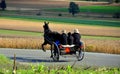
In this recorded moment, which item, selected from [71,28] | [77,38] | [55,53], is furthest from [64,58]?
[71,28]

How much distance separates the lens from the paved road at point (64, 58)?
21.4m

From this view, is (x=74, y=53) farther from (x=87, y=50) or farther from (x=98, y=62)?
(x=87, y=50)

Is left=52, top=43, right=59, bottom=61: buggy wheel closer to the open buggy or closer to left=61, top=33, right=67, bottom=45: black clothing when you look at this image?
the open buggy

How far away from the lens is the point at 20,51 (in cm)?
2591

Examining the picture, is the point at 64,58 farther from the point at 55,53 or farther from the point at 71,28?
the point at 71,28

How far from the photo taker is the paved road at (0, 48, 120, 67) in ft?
70.0

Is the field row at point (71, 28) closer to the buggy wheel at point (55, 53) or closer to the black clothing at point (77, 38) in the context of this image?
the black clothing at point (77, 38)

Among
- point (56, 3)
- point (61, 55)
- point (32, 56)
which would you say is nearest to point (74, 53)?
point (61, 55)

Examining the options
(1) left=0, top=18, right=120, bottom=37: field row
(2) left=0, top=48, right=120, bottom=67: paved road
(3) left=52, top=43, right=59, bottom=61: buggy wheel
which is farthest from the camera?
(1) left=0, top=18, right=120, bottom=37: field row

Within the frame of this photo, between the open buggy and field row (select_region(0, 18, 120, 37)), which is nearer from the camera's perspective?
the open buggy

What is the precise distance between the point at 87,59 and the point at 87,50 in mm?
4379

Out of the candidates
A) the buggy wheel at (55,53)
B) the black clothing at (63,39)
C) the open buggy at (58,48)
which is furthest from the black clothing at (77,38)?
the buggy wheel at (55,53)

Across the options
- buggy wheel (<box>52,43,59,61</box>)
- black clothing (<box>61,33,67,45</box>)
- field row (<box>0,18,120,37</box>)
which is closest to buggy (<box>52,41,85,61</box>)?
buggy wheel (<box>52,43,59,61</box>)

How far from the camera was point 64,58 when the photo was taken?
920 inches
